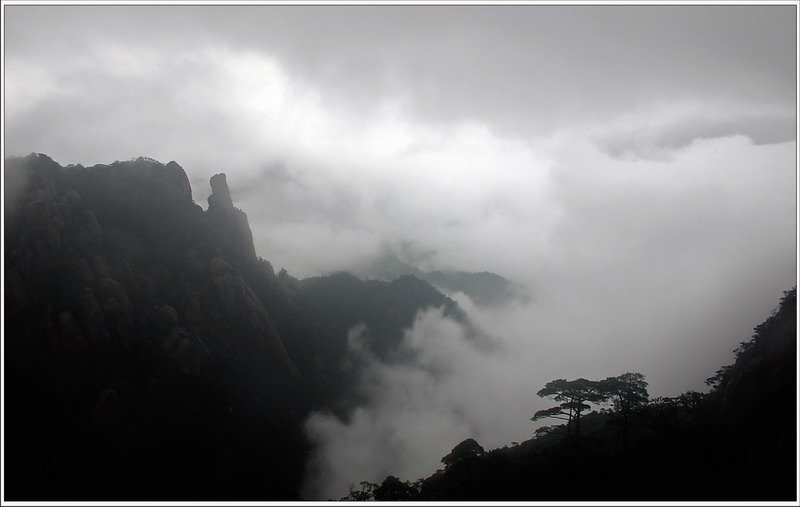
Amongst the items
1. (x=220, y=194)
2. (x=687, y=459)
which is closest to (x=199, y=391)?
(x=220, y=194)

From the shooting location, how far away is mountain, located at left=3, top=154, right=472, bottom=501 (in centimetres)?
5962

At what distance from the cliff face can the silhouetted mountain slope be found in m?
27.4

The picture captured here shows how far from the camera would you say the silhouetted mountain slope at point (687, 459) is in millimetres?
41812

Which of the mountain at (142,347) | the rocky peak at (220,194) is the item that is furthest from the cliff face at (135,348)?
the rocky peak at (220,194)

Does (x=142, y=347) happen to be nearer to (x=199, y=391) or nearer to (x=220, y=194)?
(x=199, y=391)

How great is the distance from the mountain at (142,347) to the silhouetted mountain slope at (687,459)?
89.2 feet

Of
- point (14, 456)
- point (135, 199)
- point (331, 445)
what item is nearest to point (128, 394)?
point (14, 456)

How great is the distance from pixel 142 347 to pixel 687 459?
7763 centimetres

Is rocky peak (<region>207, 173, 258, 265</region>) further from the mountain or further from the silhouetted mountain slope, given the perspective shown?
the silhouetted mountain slope

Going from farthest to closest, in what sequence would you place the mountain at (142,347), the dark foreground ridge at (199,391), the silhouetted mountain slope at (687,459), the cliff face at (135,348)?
the cliff face at (135,348), the mountain at (142,347), the dark foreground ridge at (199,391), the silhouetted mountain slope at (687,459)

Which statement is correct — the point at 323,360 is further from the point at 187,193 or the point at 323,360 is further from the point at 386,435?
the point at 187,193

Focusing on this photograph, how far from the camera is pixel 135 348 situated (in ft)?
242

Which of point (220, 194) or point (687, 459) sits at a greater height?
point (220, 194)

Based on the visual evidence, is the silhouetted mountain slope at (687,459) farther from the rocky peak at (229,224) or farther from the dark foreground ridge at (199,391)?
the rocky peak at (229,224)
